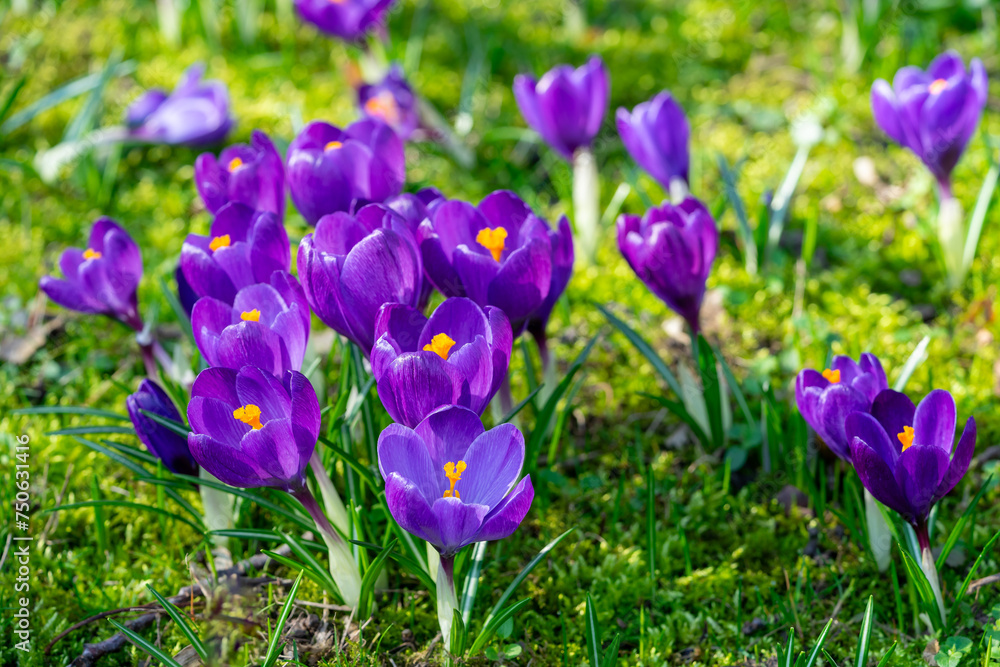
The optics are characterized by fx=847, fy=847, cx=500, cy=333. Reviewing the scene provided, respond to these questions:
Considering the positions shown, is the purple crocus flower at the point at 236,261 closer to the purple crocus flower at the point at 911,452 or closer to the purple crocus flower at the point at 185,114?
the purple crocus flower at the point at 911,452

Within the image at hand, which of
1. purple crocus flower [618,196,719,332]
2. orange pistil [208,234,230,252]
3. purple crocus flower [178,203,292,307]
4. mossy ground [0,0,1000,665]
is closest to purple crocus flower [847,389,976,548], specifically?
mossy ground [0,0,1000,665]

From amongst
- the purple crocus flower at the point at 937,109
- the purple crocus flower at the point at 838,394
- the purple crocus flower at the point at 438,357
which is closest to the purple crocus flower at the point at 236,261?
the purple crocus flower at the point at 438,357

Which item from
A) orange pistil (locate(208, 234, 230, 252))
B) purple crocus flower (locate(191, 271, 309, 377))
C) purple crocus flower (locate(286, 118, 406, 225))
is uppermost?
purple crocus flower (locate(286, 118, 406, 225))

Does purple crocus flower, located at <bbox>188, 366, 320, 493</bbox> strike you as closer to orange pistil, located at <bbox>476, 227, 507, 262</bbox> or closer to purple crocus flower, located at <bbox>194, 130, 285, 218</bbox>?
orange pistil, located at <bbox>476, 227, 507, 262</bbox>

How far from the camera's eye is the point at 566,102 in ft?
7.60

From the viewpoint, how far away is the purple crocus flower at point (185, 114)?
300 centimetres

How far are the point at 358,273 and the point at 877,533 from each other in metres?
1.08

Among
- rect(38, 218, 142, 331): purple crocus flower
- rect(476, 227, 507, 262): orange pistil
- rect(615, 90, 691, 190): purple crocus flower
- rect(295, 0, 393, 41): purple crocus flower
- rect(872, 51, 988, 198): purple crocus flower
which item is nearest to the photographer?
rect(476, 227, 507, 262): orange pistil

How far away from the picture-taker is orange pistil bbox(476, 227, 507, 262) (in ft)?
5.07

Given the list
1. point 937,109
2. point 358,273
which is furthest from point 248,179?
point 937,109

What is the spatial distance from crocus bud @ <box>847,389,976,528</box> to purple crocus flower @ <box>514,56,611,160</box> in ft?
4.01

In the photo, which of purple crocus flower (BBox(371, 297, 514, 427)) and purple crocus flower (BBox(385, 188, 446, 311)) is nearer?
purple crocus flower (BBox(371, 297, 514, 427))

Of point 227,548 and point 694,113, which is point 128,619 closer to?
point 227,548

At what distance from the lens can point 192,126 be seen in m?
3.03
